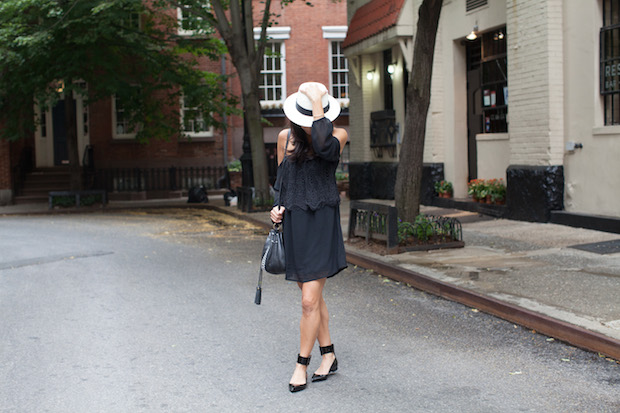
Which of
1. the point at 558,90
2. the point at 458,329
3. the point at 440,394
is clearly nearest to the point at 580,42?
the point at 558,90

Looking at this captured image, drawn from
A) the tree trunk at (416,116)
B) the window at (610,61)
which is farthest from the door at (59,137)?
the window at (610,61)

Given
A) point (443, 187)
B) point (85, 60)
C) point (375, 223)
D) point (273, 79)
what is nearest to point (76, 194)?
point (85, 60)

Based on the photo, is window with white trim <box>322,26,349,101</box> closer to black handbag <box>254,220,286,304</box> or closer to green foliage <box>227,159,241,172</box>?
green foliage <box>227,159,241,172</box>

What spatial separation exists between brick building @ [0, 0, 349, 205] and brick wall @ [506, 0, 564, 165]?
12.9 m

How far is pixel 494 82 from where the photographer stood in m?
15.0

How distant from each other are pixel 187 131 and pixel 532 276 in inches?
798

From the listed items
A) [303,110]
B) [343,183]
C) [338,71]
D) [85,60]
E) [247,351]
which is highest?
[338,71]

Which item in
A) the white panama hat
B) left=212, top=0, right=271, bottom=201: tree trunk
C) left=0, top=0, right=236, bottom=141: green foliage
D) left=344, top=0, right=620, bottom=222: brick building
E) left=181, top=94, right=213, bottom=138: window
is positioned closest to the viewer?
the white panama hat

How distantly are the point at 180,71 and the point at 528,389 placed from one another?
2050 centimetres

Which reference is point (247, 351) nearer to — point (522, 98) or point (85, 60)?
point (522, 98)

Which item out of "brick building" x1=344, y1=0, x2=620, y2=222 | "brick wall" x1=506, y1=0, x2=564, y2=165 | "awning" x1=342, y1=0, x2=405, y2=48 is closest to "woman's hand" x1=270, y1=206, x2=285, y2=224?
"brick building" x1=344, y1=0, x2=620, y2=222

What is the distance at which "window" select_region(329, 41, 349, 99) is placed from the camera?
99.0 feet

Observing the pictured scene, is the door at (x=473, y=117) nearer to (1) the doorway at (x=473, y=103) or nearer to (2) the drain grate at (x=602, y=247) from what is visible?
(1) the doorway at (x=473, y=103)

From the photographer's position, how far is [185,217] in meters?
19.0
